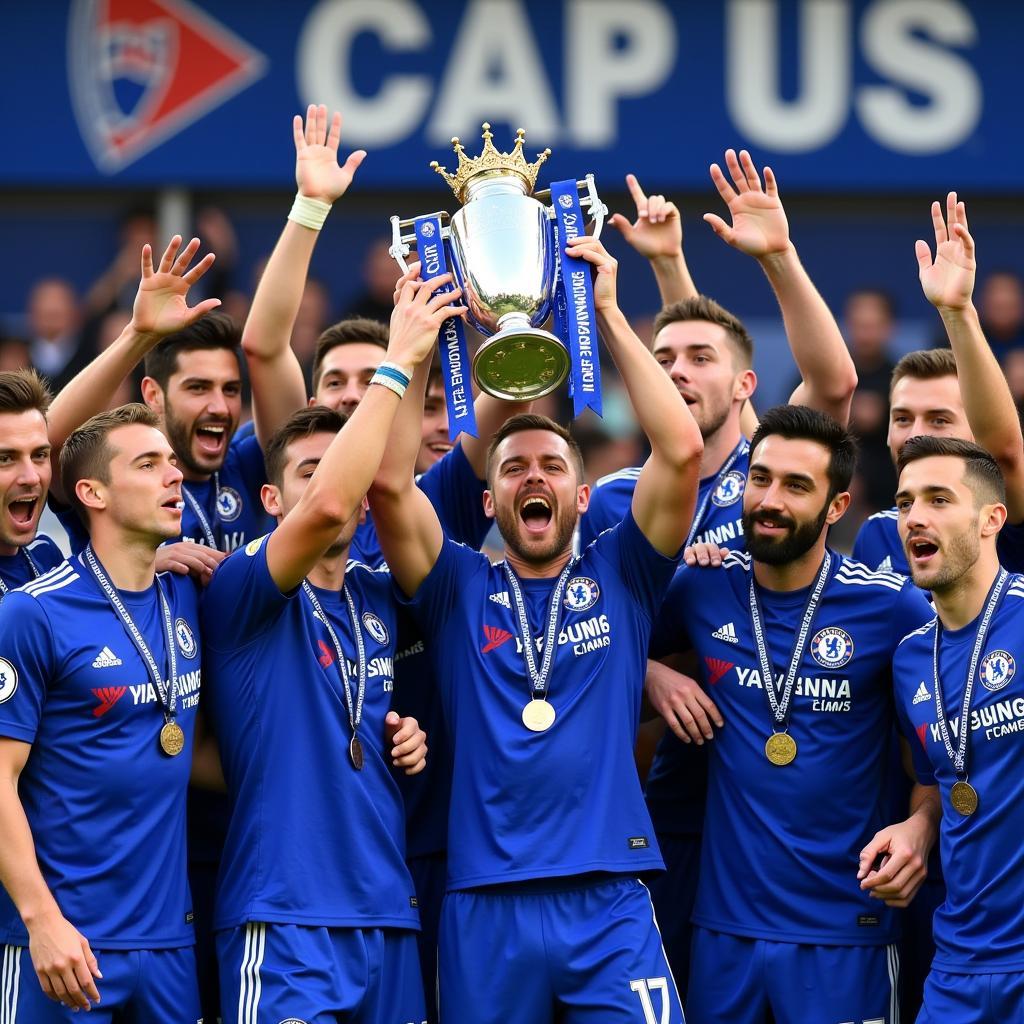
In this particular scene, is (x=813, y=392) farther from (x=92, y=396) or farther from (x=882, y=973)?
(x=92, y=396)

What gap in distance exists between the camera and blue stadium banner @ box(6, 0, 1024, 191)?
11.9m

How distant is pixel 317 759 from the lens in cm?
555

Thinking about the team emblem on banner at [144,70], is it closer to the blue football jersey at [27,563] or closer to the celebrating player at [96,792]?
the blue football jersey at [27,563]

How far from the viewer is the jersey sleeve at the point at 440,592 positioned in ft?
19.1

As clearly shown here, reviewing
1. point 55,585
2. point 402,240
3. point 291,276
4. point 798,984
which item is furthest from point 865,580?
point 55,585

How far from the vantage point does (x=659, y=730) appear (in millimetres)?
6430

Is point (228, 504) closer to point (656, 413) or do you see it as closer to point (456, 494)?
point (456, 494)

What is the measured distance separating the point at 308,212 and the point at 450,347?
780 millimetres

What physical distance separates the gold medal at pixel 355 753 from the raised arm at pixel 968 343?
2.16m

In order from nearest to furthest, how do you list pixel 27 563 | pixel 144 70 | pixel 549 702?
pixel 549 702
pixel 27 563
pixel 144 70

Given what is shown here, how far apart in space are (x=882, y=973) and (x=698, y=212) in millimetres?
7249

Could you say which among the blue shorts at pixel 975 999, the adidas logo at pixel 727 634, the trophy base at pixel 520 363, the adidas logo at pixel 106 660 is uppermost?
the trophy base at pixel 520 363

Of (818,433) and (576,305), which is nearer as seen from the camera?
(576,305)

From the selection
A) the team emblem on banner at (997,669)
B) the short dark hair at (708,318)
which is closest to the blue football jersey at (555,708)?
the team emblem on banner at (997,669)
